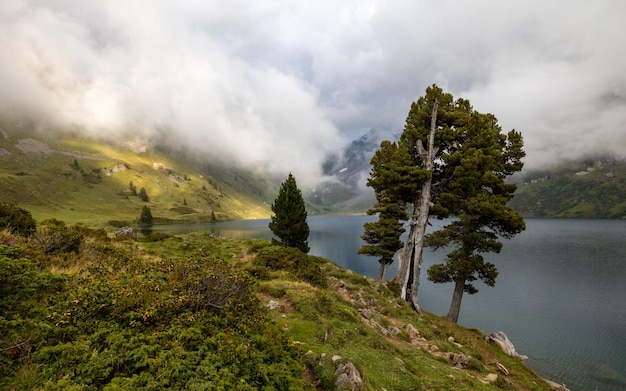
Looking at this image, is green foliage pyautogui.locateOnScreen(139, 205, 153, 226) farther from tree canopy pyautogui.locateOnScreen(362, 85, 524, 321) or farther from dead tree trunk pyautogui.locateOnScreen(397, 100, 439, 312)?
dead tree trunk pyautogui.locateOnScreen(397, 100, 439, 312)

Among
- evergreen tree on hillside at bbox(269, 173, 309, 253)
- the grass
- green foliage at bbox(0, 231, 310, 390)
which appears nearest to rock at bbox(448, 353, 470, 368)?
the grass

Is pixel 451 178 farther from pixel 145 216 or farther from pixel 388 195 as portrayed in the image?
pixel 145 216

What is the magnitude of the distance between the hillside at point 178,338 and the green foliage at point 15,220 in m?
4.20

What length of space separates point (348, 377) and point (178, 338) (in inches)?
190

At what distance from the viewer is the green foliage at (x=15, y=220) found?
52.9ft

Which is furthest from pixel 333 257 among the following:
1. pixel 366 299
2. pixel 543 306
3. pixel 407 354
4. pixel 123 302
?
pixel 123 302

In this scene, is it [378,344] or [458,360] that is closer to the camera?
[378,344]

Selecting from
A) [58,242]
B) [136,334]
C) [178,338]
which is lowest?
[178,338]

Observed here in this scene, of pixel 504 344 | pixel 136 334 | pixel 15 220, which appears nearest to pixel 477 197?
pixel 504 344

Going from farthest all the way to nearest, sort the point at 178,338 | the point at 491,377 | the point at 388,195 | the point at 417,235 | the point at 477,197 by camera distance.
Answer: the point at 388,195 < the point at 417,235 < the point at 477,197 < the point at 491,377 < the point at 178,338

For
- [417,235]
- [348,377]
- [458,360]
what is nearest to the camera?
[348,377]

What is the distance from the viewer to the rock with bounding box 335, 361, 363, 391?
8039 mm

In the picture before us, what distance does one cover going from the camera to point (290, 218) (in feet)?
144

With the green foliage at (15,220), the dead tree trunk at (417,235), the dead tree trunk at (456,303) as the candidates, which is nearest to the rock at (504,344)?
the dead tree trunk at (456,303)
